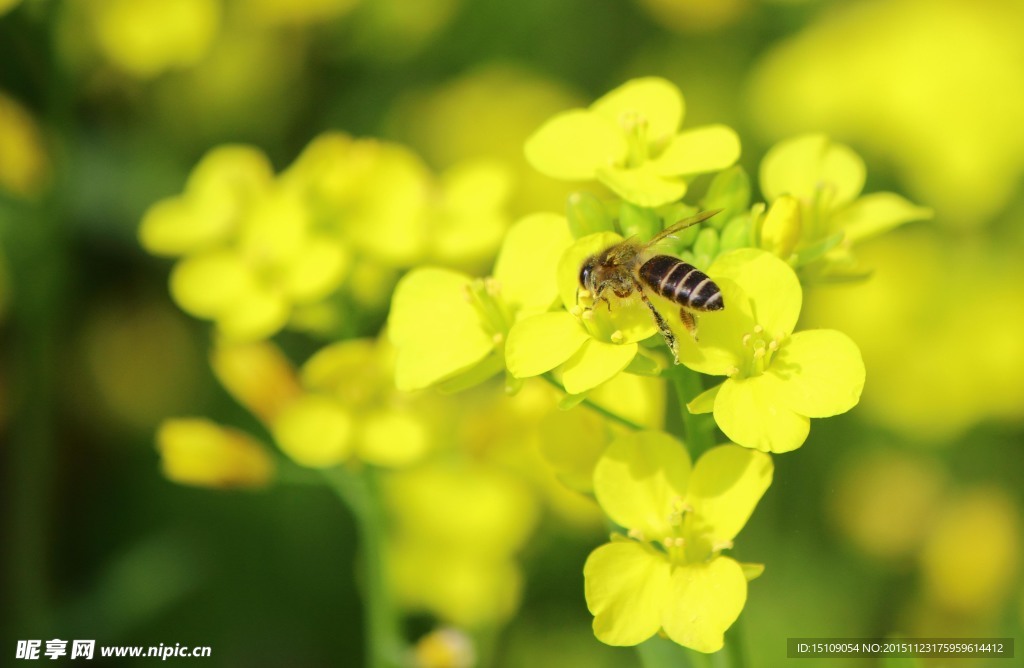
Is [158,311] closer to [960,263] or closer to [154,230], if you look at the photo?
[154,230]

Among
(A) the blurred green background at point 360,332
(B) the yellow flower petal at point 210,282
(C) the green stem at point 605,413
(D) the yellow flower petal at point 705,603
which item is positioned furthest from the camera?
(A) the blurred green background at point 360,332

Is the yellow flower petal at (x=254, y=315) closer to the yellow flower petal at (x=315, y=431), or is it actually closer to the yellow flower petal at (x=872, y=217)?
the yellow flower petal at (x=315, y=431)

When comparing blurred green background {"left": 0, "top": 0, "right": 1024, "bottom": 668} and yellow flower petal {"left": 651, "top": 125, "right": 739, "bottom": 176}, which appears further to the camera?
blurred green background {"left": 0, "top": 0, "right": 1024, "bottom": 668}

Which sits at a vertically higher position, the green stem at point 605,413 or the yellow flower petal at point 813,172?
the yellow flower petal at point 813,172

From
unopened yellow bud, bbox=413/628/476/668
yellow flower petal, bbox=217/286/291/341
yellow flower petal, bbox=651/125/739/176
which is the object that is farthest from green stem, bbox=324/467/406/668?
yellow flower petal, bbox=651/125/739/176

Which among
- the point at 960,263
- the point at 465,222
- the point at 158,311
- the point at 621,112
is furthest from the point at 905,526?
the point at 158,311

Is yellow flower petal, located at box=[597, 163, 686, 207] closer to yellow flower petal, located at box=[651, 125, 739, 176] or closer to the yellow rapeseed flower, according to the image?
yellow flower petal, located at box=[651, 125, 739, 176]

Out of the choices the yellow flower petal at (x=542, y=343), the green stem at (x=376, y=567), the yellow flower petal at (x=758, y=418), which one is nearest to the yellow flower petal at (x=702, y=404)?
the yellow flower petal at (x=758, y=418)

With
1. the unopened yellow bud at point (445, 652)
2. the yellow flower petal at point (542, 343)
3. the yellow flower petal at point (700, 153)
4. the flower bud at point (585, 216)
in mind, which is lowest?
the unopened yellow bud at point (445, 652)
